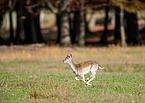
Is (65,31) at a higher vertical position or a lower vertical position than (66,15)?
lower

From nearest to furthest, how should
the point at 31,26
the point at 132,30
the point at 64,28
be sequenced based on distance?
the point at 64,28
the point at 31,26
the point at 132,30

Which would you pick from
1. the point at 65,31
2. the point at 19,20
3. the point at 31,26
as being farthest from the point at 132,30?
the point at 19,20

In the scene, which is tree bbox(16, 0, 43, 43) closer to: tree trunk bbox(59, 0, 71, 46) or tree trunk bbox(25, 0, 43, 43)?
tree trunk bbox(25, 0, 43, 43)

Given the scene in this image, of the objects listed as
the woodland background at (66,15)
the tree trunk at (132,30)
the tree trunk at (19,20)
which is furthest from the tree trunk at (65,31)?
the tree trunk at (132,30)

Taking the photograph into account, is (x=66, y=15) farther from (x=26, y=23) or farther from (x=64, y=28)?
(x=26, y=23)

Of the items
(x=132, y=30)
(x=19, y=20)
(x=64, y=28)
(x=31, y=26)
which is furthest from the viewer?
(x=19, y=20)

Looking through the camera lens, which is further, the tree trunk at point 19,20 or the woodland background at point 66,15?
the tree trunk at point 19,20

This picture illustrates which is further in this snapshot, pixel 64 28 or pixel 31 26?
pixel 31 26

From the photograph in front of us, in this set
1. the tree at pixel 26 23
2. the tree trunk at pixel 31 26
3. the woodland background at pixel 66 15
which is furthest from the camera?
the tree at pixel 26 23

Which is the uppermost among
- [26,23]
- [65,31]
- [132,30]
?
[26,23]

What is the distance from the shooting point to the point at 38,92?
10.8m

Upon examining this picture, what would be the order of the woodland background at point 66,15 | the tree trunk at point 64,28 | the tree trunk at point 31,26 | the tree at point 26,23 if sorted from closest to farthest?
the woodland background at point 66,15
the tree trunk at point 64,28
the tree trunk at point 31,26
the tree at point 26,23

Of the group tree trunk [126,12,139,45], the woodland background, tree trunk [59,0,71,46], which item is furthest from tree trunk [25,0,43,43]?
tree trunk [126,12,139,45]

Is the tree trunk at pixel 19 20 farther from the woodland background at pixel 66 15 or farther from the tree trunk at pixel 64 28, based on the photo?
the tree trunk at pixel 64 28
